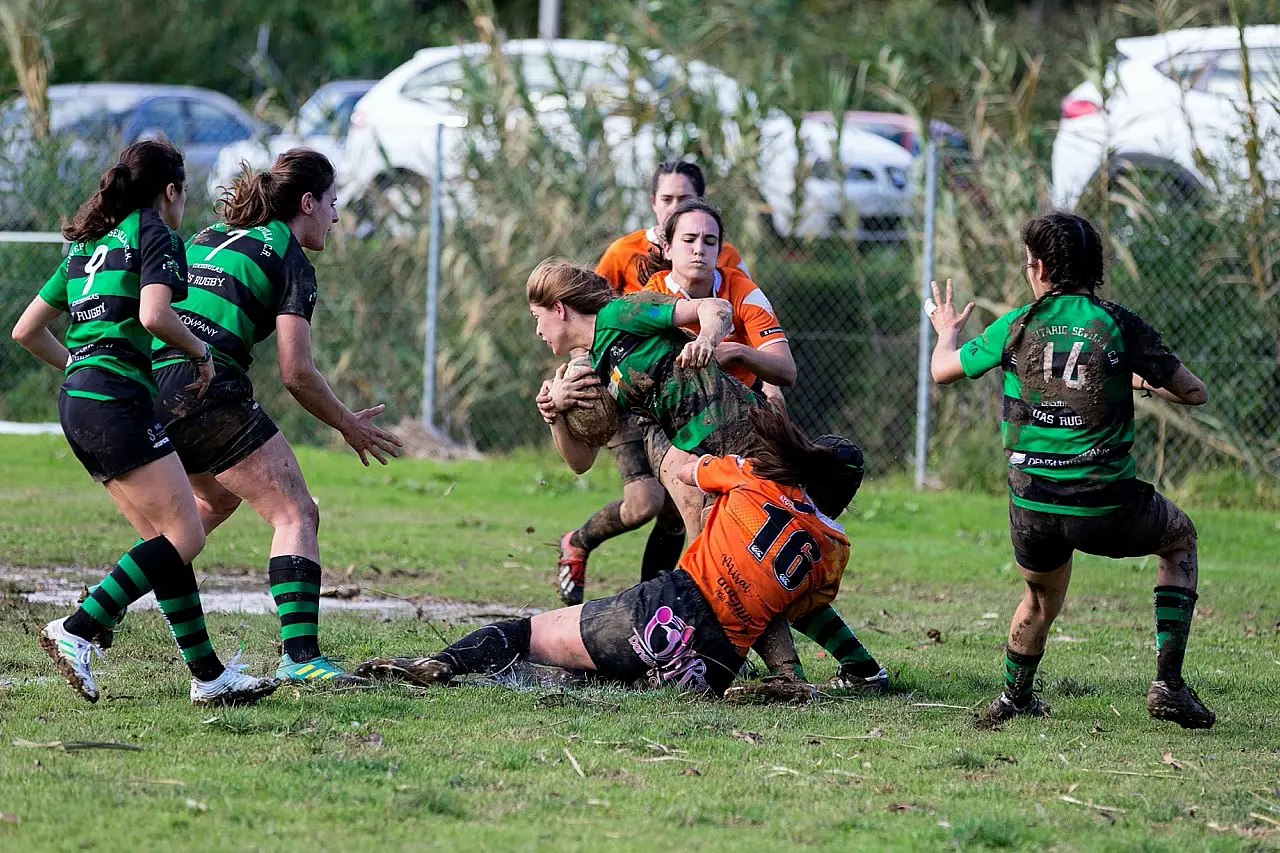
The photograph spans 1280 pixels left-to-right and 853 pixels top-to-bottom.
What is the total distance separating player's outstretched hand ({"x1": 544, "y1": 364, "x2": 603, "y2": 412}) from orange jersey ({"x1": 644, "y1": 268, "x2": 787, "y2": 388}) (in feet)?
2.59

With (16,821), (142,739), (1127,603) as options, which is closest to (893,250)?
(1127,603)

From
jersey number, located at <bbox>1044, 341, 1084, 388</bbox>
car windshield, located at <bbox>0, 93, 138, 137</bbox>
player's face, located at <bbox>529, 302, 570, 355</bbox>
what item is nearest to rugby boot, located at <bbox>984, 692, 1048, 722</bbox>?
jersey number, located at <bbox>1044, 341, 1084, 388</bbox>

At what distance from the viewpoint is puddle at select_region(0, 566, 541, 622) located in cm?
716

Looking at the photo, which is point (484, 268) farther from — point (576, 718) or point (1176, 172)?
point (576, 718)

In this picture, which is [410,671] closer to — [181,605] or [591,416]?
[181,605]

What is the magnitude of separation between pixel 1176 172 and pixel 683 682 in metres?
7.75

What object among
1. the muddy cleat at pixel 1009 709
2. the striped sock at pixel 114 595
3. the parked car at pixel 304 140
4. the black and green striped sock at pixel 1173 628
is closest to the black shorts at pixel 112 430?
the striped sock at pixel 114 595

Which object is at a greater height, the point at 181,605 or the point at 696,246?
the point at 696,246

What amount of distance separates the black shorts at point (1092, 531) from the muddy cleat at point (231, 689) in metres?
2.53

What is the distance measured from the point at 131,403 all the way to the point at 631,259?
2.77 m

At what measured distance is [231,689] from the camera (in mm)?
5090

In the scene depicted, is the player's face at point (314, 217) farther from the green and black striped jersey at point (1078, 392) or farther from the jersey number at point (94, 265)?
the green and black striped jersey at point (1078, 392)

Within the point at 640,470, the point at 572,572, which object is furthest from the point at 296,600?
the point at 572,572

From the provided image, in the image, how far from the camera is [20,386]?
13789 mm
